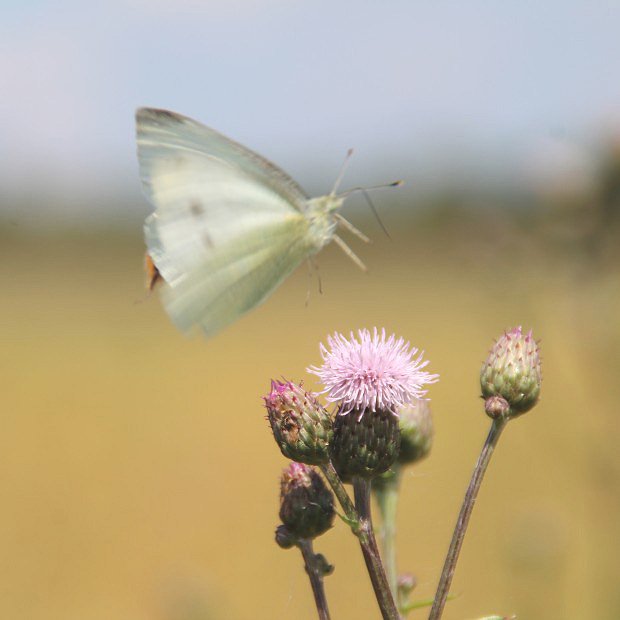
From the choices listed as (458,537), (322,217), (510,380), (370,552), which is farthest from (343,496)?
(322,217)

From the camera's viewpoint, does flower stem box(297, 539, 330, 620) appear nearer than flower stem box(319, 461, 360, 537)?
No

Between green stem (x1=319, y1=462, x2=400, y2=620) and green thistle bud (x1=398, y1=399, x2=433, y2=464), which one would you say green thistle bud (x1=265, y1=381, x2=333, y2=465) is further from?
green thistle bud (x1=398, y1=399, x2=433, y2=464)

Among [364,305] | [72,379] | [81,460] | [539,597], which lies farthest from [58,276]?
[539,597]

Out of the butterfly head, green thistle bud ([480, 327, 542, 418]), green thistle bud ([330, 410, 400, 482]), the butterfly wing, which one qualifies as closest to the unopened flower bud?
green thistle bud ([330, 410, 400, 482])

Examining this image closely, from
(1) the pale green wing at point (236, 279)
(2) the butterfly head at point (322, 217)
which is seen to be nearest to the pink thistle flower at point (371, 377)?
(1) the pale green wing at point (236, 279)

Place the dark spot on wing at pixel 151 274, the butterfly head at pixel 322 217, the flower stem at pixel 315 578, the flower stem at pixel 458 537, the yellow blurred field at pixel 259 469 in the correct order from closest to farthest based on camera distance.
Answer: the flower stem at pixel 458 537, the flower stem at pixel 315 578, the dark spot on wing at pixel 151 274, the butterfly head at pixel 322 217, the yellow blurred field at pixel 259 469

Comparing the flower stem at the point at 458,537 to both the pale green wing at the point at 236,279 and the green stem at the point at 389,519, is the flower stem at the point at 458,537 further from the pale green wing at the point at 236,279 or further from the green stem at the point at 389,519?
the pale green wing at the point at 236,279
